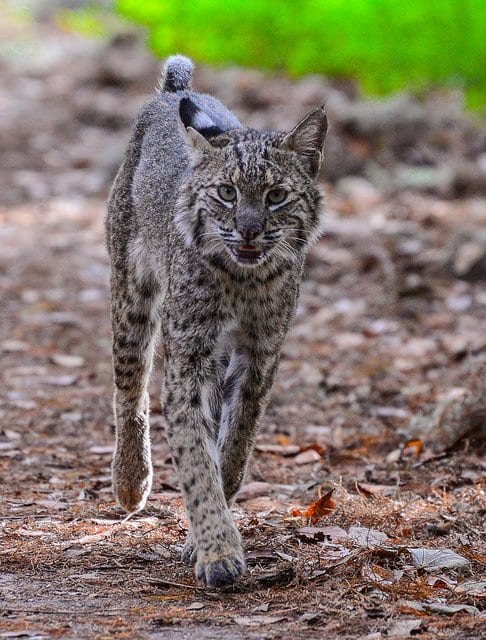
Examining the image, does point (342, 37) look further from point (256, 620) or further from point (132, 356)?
point (256, 620)

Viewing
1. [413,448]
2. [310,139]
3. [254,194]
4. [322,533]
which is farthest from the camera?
[413,448]

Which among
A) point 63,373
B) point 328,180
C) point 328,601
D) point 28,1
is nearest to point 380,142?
point 328,180

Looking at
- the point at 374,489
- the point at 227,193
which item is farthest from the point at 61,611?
the point at 374,489

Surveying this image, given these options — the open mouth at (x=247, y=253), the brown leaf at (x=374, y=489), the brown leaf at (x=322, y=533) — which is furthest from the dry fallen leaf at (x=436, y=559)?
the open mouth at (x=247, y=253)

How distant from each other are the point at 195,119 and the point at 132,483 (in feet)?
5.98

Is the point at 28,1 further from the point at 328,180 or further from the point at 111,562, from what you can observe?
the point at 111,562

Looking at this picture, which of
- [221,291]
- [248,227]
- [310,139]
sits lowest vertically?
[221,291]

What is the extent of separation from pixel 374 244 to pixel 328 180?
249 cm

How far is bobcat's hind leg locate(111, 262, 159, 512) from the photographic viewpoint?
6312mm

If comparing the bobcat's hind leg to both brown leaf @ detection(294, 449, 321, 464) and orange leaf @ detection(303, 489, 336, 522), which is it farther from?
brown leaf @ detection(294, 449, 321, 464)

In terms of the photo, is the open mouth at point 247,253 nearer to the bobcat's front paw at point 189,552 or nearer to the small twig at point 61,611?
the bobcat's front paw at point 189,552

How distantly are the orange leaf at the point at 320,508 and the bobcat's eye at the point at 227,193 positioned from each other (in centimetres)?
148

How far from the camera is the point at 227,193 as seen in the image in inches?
206

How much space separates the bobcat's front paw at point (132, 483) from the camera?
602cm
